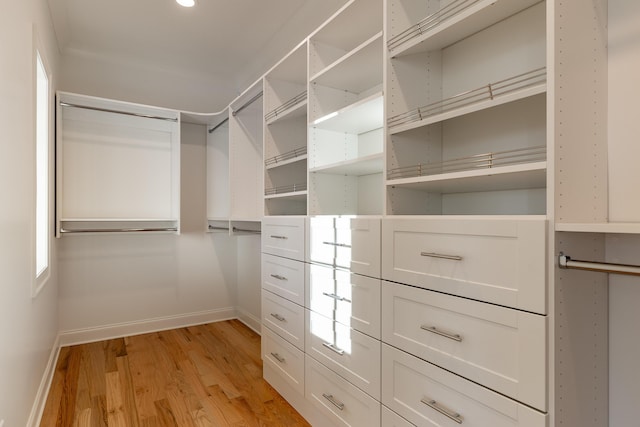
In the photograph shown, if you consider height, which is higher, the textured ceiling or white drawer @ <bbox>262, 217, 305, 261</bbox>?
the textured ceiling

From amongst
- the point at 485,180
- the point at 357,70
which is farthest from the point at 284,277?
the point at 485,180

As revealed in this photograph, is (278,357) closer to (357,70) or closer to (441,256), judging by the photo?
(441,256)

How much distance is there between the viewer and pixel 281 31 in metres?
2.97

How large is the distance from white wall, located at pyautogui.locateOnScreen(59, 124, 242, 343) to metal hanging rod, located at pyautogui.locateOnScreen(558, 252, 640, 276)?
351 cm

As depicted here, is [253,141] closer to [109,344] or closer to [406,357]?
[109,344]

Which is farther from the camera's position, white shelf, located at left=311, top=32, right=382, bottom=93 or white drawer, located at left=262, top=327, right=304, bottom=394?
white drawer, located at left=262, top=327, right=304, bottom=394

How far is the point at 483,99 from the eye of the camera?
137 cm

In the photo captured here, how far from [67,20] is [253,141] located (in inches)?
66.5

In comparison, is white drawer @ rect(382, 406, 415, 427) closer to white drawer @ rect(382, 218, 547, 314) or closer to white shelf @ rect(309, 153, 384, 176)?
white drawer @ rect(382, 218, 547, 314)

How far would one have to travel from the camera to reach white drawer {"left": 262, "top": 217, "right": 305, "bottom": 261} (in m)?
2.18

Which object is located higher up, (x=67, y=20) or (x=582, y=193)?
(x=67, y=20)

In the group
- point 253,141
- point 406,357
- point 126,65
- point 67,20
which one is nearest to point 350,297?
point 406,357

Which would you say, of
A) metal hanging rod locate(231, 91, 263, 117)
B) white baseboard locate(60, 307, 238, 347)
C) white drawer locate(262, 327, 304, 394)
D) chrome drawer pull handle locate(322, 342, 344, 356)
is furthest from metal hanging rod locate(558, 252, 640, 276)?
white baseboard locate(60, 307, 238, 347)

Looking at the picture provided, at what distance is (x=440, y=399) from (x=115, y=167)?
3404 millimetres
